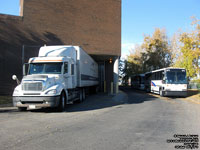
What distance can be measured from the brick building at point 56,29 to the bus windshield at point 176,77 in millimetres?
6674

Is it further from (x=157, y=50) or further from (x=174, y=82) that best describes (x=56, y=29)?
(x=157, y=50)

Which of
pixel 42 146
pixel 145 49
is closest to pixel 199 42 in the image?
pixel 42 146

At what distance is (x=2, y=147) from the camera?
5.23 m

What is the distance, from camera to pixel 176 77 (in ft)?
70.7

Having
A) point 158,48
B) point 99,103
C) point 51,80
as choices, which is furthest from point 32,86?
point 158,48

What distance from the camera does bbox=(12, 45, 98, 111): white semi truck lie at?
35.4 ft

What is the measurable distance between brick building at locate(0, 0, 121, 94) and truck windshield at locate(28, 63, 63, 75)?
9121 millimetres

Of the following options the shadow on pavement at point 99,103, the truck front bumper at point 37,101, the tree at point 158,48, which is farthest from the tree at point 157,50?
the truck front bumper at point 37,101

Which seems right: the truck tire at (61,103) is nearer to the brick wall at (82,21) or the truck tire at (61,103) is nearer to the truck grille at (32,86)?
the truck grille at (32,86)

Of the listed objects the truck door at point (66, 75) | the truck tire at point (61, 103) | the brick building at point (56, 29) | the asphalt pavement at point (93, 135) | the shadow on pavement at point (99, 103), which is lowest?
the shadow on pavement at point (99, 103)

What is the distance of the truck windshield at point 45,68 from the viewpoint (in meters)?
12.3

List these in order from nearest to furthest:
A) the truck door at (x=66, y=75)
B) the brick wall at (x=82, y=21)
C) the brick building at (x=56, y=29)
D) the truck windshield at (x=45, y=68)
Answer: the truck windshield at (x=45, y=68), the truck door at (x=66, y=75), the brick building at (x=56, y=29), the brick wall at (x=82, y=21)

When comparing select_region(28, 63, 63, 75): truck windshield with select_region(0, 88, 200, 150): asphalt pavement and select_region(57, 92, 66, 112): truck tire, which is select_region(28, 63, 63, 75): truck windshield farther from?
select_region(0, 88, 200, 150): asphalt pavement

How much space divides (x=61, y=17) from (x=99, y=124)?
826 inches
